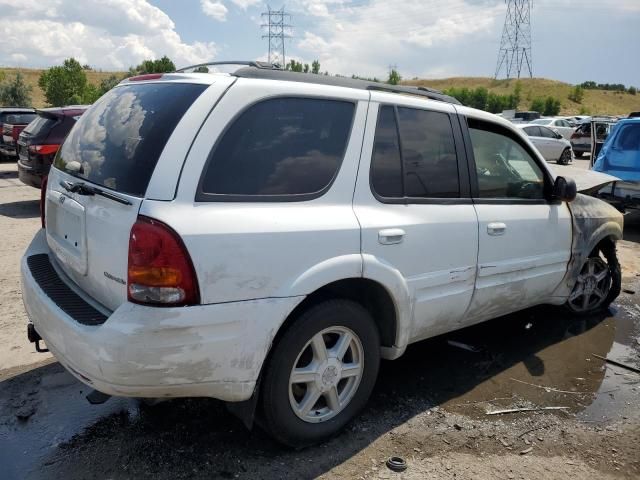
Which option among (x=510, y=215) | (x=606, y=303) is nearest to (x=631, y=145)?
(x=606, y=303)

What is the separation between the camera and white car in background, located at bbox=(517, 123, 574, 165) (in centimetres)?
2080

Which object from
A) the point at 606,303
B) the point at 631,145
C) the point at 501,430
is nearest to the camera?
the point at 501,430

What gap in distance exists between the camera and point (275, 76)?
282 cm

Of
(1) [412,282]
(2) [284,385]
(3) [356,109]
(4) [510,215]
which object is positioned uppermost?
(3) [356,109]

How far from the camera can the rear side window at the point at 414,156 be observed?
10.0 ft

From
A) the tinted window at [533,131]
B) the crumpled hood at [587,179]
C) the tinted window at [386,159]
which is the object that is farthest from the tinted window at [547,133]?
the tinted window at [386,159]

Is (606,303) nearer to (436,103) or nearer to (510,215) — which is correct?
(510,215)

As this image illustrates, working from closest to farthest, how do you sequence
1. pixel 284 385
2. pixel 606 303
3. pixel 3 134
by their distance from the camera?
pixel 284 385 → pixel 606 303 → pixel 3 134

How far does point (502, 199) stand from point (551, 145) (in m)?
19.0

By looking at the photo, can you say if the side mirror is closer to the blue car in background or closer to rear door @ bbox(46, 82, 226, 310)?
rear door @ bbox(46, 82, 226, 310)

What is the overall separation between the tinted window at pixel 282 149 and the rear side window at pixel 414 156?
0.86 feet

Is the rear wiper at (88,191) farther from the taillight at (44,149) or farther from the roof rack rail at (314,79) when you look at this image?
the taillight at (44,149)

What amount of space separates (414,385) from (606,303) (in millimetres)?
2711

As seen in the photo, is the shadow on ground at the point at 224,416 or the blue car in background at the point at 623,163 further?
the blue car in background at the point at 623,163
